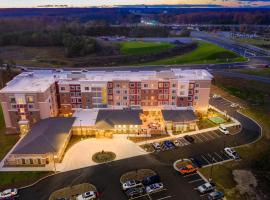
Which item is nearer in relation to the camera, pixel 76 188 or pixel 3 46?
pixel 76 188

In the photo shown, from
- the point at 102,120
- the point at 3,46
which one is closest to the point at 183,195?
the point at 102,120

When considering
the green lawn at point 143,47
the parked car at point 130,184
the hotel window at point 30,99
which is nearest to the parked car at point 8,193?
the parked car at point 130,184

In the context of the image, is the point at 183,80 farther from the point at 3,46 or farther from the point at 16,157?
the point at 3,46

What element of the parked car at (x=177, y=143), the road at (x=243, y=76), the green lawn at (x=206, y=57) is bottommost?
the parked car at (x=177, y=143)

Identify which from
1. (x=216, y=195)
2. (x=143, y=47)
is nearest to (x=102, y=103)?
(x=216, y=195)

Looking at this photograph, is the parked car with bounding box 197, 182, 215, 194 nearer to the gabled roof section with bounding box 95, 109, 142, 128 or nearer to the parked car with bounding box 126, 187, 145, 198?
the parked car with bounding box 126, 187, 145, 198

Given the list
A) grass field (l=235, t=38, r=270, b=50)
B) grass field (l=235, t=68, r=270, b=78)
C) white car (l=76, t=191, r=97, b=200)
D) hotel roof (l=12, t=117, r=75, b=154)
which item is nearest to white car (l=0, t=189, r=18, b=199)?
A: hotel roof (l=12, t=117, r=75, b=154)

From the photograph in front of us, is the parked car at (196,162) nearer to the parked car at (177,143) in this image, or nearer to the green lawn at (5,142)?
the parked car at (177,143)
